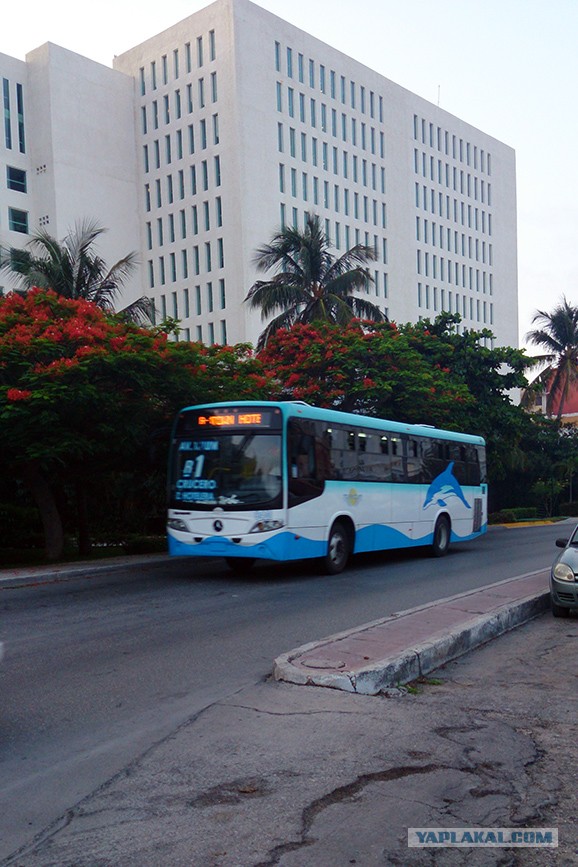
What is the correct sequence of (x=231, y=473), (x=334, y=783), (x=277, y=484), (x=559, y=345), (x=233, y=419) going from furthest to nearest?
(x=559, y=345) → (x=233, y=419) → (x=231, y=473) → (x=277, y=484) → (x=334, y=783)

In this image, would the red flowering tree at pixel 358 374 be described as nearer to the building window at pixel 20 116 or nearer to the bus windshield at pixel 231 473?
the bus windshield at pixel 231 473

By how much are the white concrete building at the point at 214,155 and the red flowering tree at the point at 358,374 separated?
2798cm

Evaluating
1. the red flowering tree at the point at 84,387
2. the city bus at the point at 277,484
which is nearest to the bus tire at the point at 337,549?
the city bus at the point at 277,484

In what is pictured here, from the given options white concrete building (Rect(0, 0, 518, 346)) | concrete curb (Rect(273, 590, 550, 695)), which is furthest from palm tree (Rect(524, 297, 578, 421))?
concrete curb (Rect(273, 590, 550, 695))

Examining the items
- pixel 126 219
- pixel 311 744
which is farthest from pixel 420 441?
pixel 126 219

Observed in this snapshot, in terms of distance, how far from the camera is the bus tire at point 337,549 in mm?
16156

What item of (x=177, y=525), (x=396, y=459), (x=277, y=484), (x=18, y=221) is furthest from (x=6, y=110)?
(x=277, y=484)

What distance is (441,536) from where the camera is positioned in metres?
21.3

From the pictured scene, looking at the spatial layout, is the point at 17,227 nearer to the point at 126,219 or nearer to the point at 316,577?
the point at 126,219

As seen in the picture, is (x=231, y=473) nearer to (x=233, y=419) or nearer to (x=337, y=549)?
(x=233, y=419)

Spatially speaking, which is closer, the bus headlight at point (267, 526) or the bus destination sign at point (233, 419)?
the bus headlight at point (267, 526)

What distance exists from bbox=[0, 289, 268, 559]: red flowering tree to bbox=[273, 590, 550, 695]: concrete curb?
8.07 meters

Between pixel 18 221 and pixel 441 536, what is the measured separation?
49228 mm

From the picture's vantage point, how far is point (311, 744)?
18.7 feet
